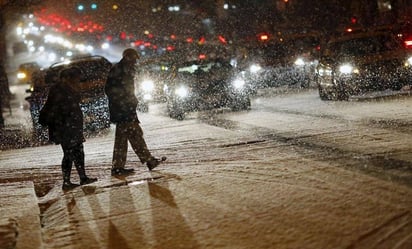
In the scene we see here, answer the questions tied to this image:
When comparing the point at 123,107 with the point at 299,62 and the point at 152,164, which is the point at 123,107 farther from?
the point at 299,62

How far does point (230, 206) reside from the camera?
Result: 5539mm

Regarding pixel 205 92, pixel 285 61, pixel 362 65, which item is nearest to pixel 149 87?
pixel 205 92

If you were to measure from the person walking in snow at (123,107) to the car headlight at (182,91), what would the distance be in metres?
6.90

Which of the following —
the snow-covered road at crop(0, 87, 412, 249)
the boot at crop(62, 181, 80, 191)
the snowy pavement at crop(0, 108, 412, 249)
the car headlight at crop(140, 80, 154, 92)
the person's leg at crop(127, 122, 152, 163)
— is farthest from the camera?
the car headlight at crop(140, 80, 154, 92)

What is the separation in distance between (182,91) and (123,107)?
7.16 metres

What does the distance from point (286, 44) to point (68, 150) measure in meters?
15.8

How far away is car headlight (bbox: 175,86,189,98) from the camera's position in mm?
14852

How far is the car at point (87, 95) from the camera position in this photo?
1402 cm

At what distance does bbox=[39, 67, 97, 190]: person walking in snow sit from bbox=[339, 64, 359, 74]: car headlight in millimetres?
8904

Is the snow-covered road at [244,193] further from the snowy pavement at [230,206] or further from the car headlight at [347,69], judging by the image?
the car headlight at [347,69]

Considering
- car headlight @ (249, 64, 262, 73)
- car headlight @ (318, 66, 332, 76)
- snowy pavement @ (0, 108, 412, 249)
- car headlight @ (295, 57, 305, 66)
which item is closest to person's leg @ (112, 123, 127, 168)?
snowy pavement @ (0, 108, 412, 249)

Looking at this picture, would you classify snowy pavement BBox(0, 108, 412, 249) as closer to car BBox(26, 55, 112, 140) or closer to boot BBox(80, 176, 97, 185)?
boot BBox(80, 176, 97, 185)

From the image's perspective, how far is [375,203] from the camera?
5.11m

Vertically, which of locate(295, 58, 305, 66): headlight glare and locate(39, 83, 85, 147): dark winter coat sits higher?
locate(295, 58, 305, 66): headlight glare
